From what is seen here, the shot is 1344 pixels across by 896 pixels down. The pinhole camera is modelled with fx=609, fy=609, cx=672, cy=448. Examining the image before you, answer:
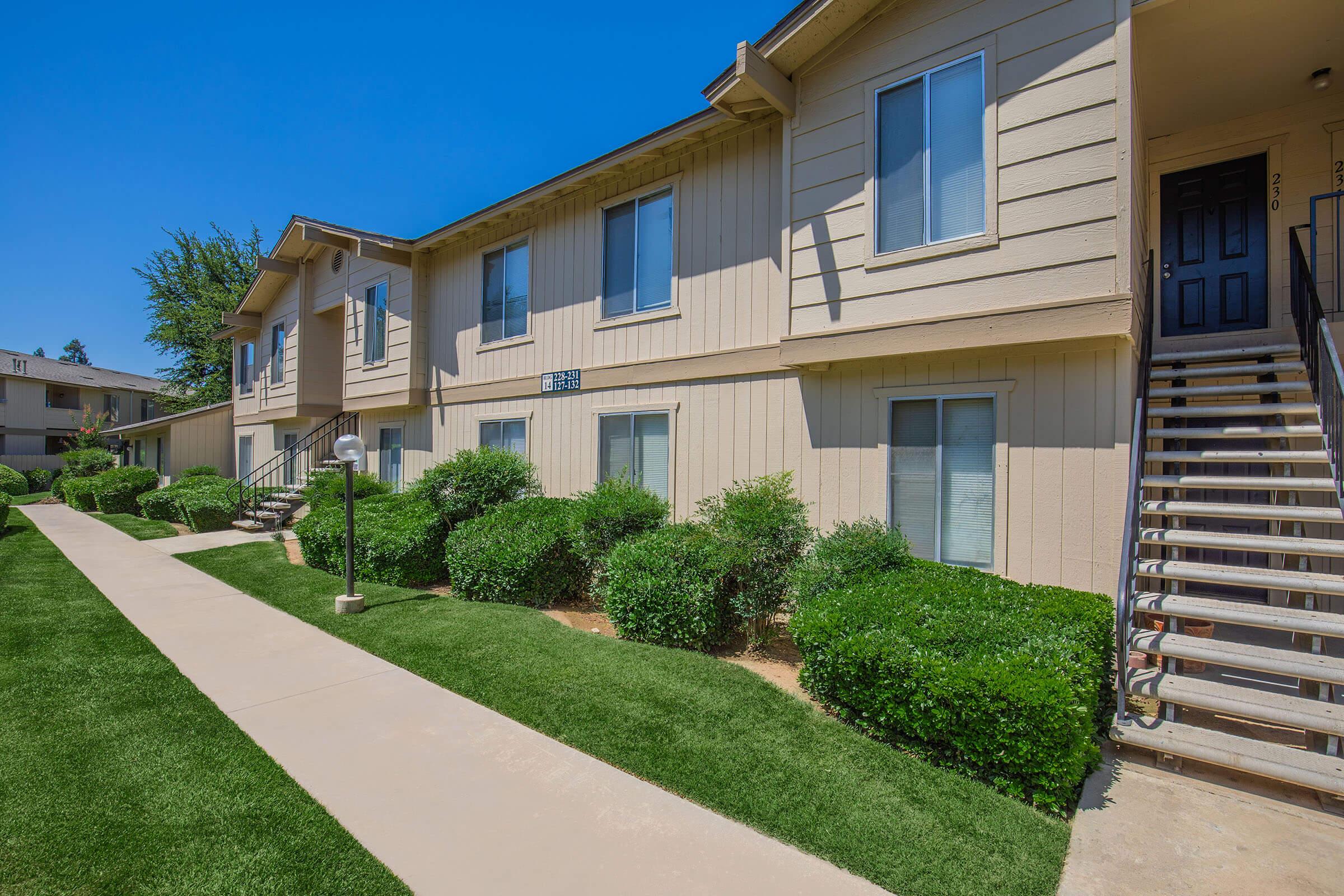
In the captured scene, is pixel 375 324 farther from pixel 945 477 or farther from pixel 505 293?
pixel 945 477

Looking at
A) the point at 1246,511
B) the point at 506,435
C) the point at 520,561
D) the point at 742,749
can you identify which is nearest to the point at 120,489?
the point at 506,435

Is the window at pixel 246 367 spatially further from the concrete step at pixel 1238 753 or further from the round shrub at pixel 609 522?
the concrete step at pixel 1238 753

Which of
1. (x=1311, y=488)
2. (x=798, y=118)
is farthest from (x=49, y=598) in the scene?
(x=1311, y=488)

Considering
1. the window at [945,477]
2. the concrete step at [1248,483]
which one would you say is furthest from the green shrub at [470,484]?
the concrete step at [1248,483]

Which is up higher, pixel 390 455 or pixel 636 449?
pixel 636 449

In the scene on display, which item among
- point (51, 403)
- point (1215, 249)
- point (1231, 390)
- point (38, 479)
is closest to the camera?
point (1231, 390)

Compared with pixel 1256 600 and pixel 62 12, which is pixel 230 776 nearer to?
pixel 1256 600

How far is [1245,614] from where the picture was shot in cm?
388

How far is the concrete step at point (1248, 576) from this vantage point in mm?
3865

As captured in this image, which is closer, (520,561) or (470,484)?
(520,561)

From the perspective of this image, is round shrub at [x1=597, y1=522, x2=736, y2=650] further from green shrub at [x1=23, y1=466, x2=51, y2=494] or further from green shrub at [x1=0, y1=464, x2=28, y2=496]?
green shrub at [x1=23, y1=466, x2=51, y2=494]

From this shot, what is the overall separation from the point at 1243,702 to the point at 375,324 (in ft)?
47.7

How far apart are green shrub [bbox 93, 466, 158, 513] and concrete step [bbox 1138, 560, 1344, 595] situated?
24.0 m

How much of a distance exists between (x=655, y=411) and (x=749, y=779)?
5537 mm
